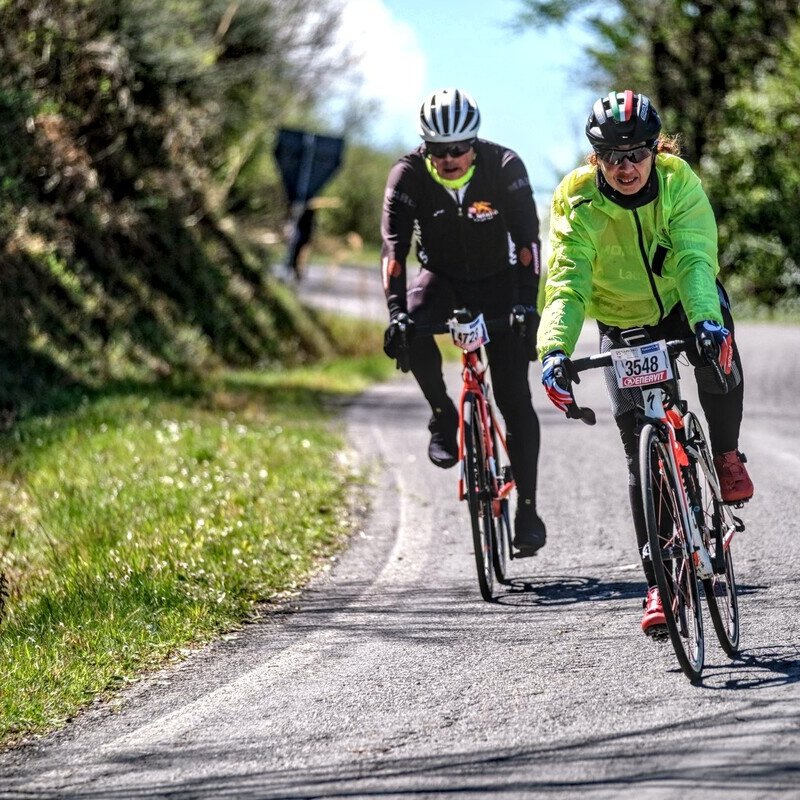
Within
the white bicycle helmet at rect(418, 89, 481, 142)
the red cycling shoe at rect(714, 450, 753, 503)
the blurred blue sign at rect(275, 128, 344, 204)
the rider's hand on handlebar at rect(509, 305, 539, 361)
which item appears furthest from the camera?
the blurred blue sign at rect(275, 128, 344, 204)

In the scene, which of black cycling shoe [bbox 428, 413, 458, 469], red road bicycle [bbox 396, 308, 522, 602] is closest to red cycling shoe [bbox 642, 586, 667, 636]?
red road bicycle [bbox 396, 308, 522, 602]

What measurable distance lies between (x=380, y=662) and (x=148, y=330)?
11849 mm

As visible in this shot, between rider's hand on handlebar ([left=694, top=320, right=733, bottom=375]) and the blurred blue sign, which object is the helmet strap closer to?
rider's hand on handlebar ([left=694, top=320, right=733, bottom=375])

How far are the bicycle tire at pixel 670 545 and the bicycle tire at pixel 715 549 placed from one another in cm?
8

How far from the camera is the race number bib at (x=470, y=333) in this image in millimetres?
6945

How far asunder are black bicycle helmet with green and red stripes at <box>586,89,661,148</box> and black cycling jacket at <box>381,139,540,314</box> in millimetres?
1729

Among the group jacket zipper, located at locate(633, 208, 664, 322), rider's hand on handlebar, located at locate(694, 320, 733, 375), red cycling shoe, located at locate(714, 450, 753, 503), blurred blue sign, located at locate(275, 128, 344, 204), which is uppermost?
blurred blue sign, located at locate(275, 128, 344, 204)

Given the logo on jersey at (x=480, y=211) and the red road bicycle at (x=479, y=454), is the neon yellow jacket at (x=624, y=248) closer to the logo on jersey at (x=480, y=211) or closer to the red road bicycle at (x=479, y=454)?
the red road bicycle at (x=479, y=454)

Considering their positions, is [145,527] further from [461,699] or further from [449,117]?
[461,699]

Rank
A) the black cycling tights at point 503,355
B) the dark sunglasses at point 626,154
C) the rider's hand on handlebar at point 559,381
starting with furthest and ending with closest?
the black cycling tights at point 503,355 → the dark sunglasses at point 626,154 → the rider's hand on handlebar at point 559,381

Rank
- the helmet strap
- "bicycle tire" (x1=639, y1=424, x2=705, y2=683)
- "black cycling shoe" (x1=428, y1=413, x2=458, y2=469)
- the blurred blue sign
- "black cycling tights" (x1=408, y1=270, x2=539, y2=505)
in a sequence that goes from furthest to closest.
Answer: the blurred blue sign → "black cycling shoe" (x1=428, y1=413, x2=458, y2=469) → "black cycling tights" (x1=408, y1=270, x2=539, y2=505) → the helmet strap → "bicycle tire" (x1=639, y1=424, x2=705, y2=683)

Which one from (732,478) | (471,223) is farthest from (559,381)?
(471,223)

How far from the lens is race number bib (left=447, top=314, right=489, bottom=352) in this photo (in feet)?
22.8

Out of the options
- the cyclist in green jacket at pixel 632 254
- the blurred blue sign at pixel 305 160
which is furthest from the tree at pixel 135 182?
the cyclist in green jacket at pixel 632 254
